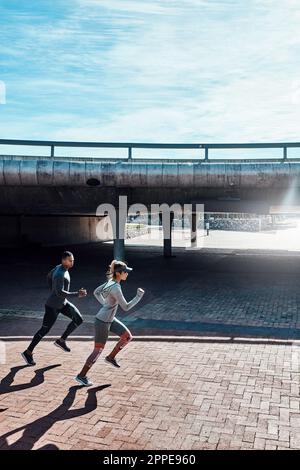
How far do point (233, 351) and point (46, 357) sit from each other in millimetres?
3490

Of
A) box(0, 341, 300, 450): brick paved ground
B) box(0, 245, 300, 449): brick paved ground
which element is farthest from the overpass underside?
box(0, 341, 300, 450): brick paved ground

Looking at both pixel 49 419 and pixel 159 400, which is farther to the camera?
pixel 159 400

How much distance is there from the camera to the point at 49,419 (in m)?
5.14

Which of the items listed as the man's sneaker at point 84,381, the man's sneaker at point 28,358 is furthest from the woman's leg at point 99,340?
the man's sneaker at point 28,358

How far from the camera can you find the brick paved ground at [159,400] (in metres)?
4.68

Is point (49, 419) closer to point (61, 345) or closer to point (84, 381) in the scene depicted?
point (84, 381)

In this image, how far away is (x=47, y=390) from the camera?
238 inches

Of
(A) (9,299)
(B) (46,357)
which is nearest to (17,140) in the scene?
(A) (9,299)

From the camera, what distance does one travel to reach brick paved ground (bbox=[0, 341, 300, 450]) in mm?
4684

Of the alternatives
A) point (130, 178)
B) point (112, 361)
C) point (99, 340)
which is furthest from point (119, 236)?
point (99, 340)

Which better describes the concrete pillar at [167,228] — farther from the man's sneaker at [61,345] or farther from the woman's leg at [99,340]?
the woman's leg at [99,340]

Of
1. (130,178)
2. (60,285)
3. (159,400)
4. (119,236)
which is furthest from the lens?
(119,236)

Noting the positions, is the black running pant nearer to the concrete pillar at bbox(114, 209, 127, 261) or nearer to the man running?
the man running

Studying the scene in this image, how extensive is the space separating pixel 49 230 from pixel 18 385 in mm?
26413
